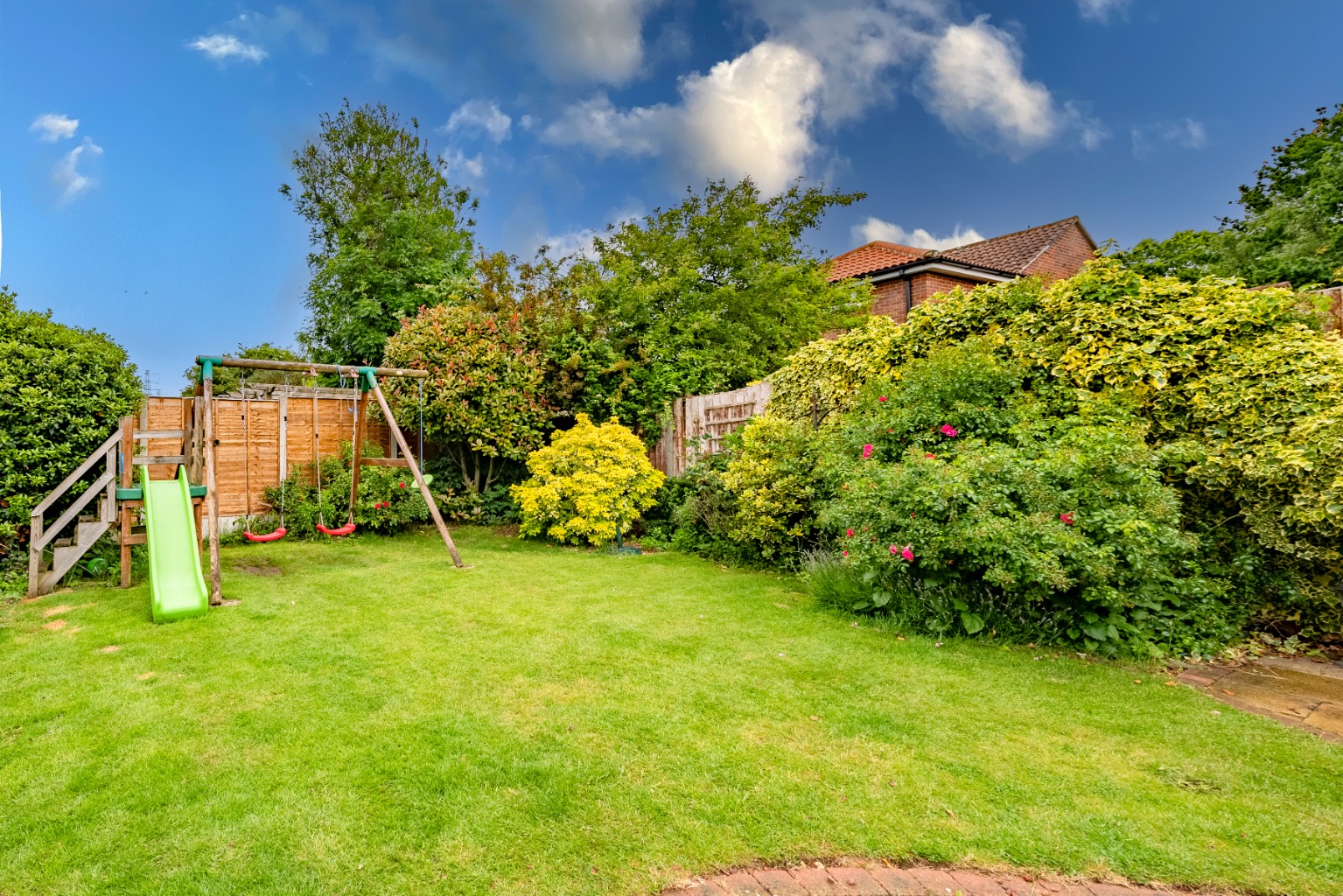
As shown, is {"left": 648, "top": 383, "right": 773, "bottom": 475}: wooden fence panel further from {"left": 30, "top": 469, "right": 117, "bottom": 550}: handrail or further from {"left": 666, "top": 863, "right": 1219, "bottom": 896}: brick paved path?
{"left": 30, "top": 469, "right": 117, "bottom": 550}: handrail

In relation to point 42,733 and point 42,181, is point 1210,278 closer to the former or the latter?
point 42,733

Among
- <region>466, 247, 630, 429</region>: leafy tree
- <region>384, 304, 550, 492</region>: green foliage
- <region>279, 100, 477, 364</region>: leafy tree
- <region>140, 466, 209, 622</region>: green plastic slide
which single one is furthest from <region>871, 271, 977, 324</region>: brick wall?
<region>140, 466, 209, 622</region>: green plastic slide

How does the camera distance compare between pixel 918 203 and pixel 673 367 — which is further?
pixel 918 203

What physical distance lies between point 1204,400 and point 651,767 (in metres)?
4.92

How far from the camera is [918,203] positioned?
12453 millimetres

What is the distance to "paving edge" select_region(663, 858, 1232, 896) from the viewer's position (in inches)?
83.4

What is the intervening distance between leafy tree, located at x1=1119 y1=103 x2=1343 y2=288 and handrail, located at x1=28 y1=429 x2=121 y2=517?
15035 mm

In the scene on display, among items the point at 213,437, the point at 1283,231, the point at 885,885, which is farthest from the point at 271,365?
the point at 1283,231

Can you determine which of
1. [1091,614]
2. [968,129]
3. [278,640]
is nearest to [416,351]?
[278,640]

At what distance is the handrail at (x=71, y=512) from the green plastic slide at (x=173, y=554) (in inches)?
15.0

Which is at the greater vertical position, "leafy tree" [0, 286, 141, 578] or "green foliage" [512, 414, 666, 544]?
"leafy tree" [0, 286, 141, 578]

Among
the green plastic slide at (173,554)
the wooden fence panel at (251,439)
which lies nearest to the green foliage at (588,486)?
the wooden fence panel at (251,439)

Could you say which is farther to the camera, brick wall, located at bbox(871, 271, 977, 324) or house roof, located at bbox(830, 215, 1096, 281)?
house roof, located at bbox(830, 215, 1096, 281)

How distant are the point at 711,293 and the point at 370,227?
547 inches
